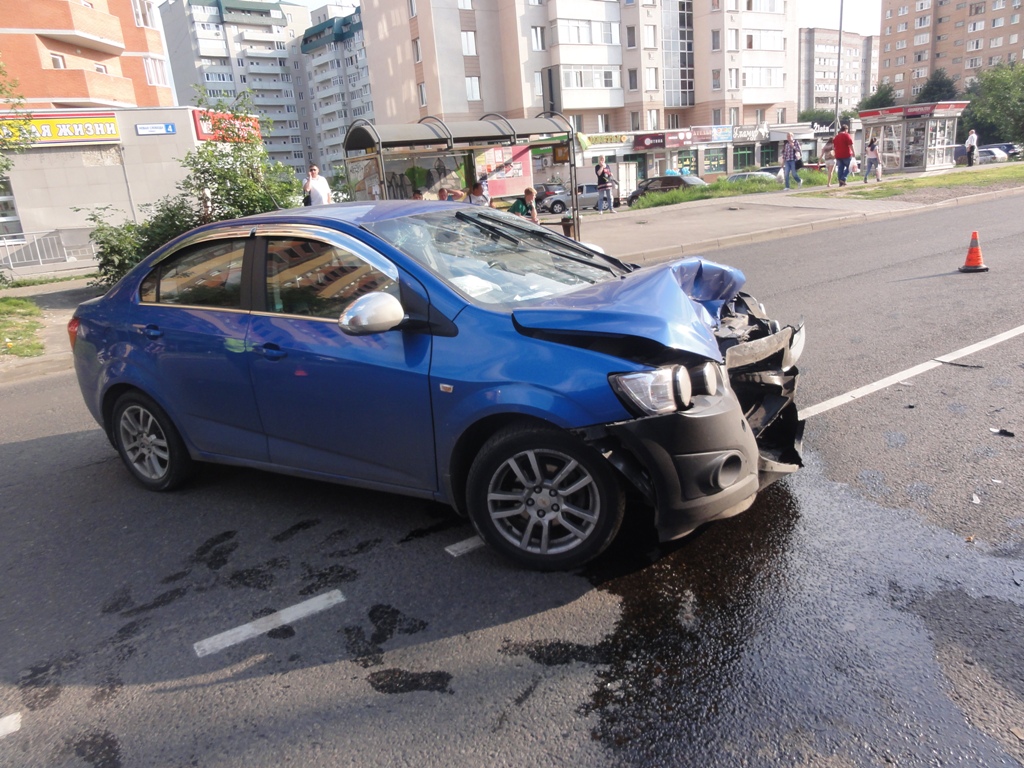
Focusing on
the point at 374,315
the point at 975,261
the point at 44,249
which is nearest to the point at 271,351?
the point at 374,315

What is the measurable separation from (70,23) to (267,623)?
1509 inches

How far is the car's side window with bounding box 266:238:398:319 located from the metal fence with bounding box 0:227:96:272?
18824 mm

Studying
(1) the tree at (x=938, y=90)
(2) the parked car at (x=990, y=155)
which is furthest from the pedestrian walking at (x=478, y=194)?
(1) the tree at (x=938, y=90)

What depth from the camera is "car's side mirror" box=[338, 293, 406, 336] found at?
11.1 feet

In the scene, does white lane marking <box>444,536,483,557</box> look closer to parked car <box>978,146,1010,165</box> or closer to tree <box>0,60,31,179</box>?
tree <box>0,60,31,179</box>

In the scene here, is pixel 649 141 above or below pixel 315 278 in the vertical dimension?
above

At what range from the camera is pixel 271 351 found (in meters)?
3.88

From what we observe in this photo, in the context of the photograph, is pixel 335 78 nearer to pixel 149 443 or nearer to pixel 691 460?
pixel 149 443

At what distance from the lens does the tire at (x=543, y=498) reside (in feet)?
10.3

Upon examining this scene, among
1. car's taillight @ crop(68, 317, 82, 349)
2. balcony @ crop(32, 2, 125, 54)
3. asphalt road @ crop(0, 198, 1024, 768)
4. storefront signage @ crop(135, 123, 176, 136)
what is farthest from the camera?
balcony @ crop(32, 2, 125, 54)

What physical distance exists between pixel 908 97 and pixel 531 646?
136952mm

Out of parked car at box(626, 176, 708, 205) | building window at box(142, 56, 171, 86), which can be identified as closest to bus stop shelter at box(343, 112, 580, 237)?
parked car at box(626, 176, 708, 205)

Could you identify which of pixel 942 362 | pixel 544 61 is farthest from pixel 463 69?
pixel 942 362

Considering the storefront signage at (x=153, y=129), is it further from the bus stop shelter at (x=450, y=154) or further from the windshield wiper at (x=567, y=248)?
the windshield wiper at (x=567, y=248)
